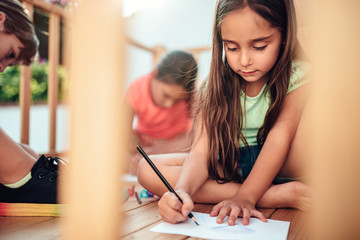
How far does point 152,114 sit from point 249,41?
3.93 feet

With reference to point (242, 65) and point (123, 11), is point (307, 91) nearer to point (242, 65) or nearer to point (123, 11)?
point (242, 65)

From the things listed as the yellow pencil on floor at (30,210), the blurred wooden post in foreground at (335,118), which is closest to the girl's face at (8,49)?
the yellow pencil on floor at (30,210)

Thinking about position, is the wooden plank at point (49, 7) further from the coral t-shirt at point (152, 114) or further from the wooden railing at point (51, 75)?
the coral t-shirt at point (152, 114)

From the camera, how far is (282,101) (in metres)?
0.92

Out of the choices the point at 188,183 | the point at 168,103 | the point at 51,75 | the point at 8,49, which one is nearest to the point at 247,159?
the point at 188,183

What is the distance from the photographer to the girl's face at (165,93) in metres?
1.79

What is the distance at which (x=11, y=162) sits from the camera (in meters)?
0.86

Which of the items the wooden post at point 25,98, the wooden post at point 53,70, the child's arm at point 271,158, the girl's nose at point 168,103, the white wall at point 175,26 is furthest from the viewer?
the white wall at point 175,26

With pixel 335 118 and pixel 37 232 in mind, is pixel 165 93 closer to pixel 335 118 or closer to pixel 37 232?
pixel 37 232

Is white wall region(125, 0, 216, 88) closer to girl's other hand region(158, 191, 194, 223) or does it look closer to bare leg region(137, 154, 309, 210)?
bare leg region(137, 154, 309, 210)

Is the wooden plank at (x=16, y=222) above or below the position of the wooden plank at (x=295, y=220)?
below

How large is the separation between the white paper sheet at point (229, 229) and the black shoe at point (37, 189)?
12.2 inches

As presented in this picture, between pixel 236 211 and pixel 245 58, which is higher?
pixel 245 58

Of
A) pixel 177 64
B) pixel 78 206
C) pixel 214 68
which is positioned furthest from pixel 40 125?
pixel 78 206
